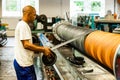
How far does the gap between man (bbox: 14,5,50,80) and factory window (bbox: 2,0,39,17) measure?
9.94 m

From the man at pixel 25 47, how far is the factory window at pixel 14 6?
994cm

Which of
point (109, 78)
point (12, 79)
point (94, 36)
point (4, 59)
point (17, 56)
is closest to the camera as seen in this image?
point (94, 36)

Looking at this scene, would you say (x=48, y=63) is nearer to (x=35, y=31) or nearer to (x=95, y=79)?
(x=95, y=79)

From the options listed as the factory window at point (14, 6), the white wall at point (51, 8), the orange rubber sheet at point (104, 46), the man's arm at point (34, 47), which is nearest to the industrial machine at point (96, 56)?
the orange rubber sheet at point (104, 46)

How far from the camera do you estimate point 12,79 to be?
14.6 feet

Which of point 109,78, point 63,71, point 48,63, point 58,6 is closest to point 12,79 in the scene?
point 63,71

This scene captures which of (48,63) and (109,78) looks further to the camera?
(109,78)

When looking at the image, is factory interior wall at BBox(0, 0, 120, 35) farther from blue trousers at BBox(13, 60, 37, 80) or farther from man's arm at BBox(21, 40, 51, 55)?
man's arm at BBox(21, 40, 51, 55)

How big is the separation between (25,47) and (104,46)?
0.96 metres

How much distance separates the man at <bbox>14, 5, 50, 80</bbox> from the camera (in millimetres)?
2389

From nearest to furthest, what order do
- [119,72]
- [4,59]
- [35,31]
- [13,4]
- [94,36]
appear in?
[119,72] → [94,36] → [35,31] → [4,59] → [13,4]

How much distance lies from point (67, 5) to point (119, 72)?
11358 millimetres

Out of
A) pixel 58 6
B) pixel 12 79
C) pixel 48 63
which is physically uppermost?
pixel 58 6

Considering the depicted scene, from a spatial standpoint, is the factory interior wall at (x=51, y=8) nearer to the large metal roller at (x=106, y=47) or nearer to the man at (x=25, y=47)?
the man at (x=25, y=47)
